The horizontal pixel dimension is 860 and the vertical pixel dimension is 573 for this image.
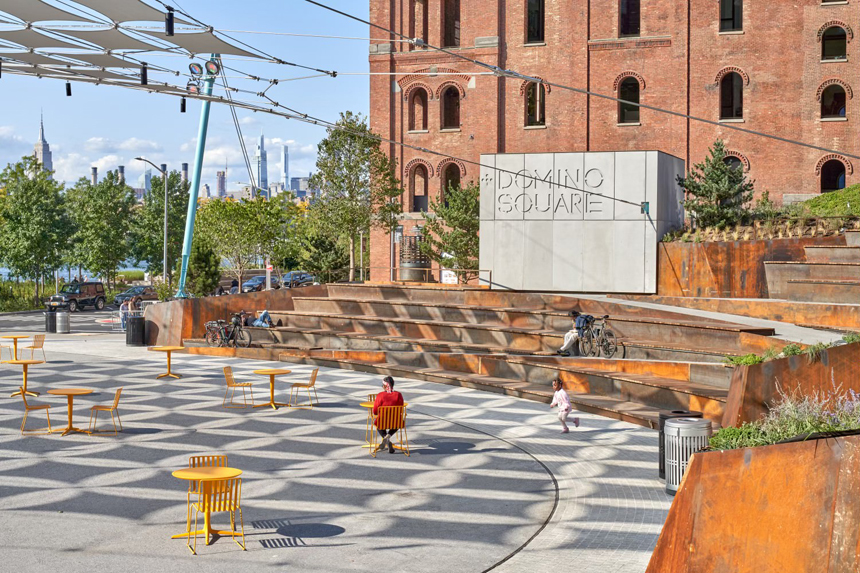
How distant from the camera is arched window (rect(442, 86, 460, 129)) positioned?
50406mm

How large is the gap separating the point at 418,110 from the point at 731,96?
1668 centimetres

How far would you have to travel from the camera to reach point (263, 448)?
51.0 ft

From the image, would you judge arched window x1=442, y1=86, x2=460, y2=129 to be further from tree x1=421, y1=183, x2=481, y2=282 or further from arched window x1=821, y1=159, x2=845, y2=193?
arched window x1=821, y1=159, x2=845, y2=193

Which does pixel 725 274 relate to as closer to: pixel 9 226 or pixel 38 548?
pixel 38 548

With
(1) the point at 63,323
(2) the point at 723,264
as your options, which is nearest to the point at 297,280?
(1) the point at 63,323

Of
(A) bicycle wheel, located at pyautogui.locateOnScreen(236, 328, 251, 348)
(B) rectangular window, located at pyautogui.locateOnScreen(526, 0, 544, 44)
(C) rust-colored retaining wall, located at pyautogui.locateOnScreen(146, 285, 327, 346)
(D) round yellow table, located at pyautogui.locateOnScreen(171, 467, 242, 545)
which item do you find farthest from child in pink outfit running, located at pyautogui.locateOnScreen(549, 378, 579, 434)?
(B) rectangular window, located at pyautogui.locateOnScreen(526, 0, 544, 44)

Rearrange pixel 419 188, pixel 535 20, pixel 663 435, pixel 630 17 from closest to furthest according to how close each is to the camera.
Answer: pixel 663 435, pixel 535 20, pixel 630 17, pixel 419 188

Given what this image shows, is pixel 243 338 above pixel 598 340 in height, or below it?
below

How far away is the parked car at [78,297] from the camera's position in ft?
172

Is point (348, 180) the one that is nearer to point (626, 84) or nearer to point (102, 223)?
point (626, 84)

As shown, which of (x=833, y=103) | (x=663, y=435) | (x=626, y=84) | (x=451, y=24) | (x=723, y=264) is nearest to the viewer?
(x=663, y=435)

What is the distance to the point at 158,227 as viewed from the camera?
71.8 m

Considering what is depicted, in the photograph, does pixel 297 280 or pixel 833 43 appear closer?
pixel 833 43

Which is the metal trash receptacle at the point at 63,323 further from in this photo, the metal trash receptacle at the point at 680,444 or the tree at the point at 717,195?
the metal trash receptacle at the point at 680,444
